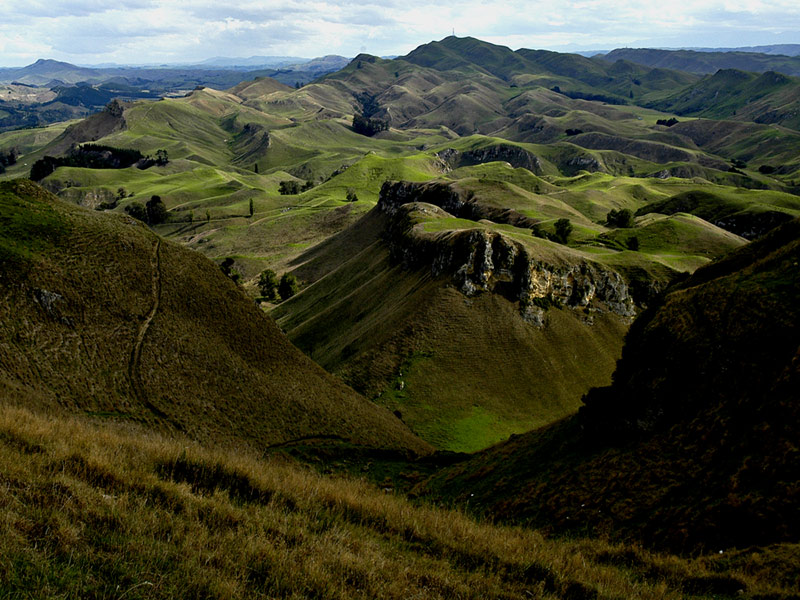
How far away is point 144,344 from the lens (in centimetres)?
3738

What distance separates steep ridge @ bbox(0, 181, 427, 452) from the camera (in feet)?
107

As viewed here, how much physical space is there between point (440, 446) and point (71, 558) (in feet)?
155

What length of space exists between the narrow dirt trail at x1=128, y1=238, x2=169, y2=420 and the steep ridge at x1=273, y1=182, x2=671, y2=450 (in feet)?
90.4

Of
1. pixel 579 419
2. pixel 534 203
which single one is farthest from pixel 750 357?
pixel 534 203

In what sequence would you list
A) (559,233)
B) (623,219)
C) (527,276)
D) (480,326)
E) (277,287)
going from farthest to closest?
(623,219), (277,287), (559,233), (527,276), (480,326)

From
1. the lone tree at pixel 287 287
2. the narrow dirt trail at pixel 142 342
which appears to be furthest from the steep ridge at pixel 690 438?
the lone tree at pixel 287 287

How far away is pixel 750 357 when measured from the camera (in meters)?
22.4

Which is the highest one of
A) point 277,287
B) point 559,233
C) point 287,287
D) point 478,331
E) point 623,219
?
point 623,219

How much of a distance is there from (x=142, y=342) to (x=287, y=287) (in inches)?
3313

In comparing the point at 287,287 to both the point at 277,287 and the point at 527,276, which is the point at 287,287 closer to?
the point at 277,287

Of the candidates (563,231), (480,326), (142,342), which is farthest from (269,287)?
(142,342)

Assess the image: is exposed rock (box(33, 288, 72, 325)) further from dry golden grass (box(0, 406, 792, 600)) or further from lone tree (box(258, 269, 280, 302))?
lone tree (box(258, 269, 280, 302))

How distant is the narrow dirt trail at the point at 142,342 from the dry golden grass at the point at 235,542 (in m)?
18.8

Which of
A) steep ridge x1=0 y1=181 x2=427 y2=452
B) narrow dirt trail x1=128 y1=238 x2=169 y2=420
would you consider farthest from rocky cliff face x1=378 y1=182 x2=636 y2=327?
narrow dirt trail x1=128 y1=238 x2=169 y2=420
